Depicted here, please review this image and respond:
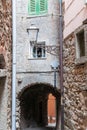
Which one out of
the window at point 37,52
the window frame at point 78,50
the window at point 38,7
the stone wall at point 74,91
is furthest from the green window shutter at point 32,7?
Result: the window frame at point 78,50

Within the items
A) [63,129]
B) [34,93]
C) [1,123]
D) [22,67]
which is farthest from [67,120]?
[34,93]

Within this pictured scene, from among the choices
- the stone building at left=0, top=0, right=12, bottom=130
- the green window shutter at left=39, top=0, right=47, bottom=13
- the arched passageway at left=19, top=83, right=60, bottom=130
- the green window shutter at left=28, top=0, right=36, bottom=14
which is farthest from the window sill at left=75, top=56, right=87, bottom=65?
the arched passageway at left=19, top=83, right=60, bottom=130

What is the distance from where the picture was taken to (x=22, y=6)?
1132 centimetres

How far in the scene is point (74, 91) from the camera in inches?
289

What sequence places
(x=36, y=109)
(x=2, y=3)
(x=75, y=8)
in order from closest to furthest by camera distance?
(x=2, y=3), (x=75, y=8), (x=36, y=109)

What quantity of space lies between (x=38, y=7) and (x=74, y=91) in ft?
15.6

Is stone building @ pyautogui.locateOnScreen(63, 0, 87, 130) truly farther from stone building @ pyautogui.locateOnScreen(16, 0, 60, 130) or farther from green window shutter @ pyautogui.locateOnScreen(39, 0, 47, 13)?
green window shutter @ pyautogui.locateOnScreen(39, 0, 47, 13)

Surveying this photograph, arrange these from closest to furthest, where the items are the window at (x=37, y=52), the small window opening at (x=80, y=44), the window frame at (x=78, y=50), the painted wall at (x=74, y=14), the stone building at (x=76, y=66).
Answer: the window frame at (x=78, y=50) < the stone building at (x=76, y=66) < the painted wall at (x=74, y=14) < the small window opening at (x=80, y=44) < the window at (x=37, y=52)

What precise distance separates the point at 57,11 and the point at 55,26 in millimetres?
530

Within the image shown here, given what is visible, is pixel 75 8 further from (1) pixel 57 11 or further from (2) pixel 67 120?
(1) pixel 57 11

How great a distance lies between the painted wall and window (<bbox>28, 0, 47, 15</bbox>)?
9.29 ft

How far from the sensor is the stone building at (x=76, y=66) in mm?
6391

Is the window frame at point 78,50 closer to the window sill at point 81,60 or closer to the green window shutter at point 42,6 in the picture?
the window sill at point 81,60

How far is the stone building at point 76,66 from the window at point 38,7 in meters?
2.83
